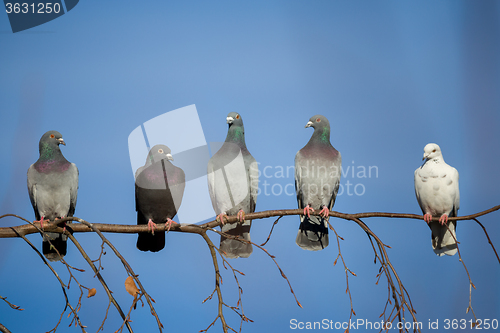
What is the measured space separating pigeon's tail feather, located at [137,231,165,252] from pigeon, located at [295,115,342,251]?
187 centimetres

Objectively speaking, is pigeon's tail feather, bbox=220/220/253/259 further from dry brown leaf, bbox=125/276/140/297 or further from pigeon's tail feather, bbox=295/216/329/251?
dry brown leaf, bbox=125/276/140/297

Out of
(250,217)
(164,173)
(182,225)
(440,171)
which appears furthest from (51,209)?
(440,171)

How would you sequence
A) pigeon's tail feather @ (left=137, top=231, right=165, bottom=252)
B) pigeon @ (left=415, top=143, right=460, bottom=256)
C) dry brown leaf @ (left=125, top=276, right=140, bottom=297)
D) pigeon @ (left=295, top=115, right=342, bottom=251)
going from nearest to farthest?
1. dry brown leaf @ (left=125, top=276, right=140, bottom=297)
2. pigeon's tail feather @ (left=137, top=231, right=165, bottom=252)
3. pigeon @ (left=415, top=143, right=460, bottom=256)
4. pigeon @ (left=295, top=115, right=342, bottom=251)

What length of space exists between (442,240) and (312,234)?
5.95 ft

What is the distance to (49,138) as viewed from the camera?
560 centimetres

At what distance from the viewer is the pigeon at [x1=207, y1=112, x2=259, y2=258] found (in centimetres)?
578

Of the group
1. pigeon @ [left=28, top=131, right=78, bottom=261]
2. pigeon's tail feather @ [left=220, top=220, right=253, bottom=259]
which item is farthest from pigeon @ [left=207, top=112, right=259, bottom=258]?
pigeon @ [left=28, top=131, right=78, bottom=261]

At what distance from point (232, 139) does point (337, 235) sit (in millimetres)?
2550

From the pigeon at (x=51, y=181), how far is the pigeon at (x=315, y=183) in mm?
3120

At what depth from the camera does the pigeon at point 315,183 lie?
5.99 metres

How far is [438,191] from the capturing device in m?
5.90

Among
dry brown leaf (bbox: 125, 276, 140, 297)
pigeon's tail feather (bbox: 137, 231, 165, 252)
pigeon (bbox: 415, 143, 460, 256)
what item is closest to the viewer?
dry brown leaf (bbox: 125, 276, 140, 297)

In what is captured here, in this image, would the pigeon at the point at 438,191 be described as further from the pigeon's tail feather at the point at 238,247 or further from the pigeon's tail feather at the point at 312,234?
the pigeon's tail feather at the point at 238,247

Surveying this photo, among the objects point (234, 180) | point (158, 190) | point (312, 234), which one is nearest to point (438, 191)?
point (312, 234)
